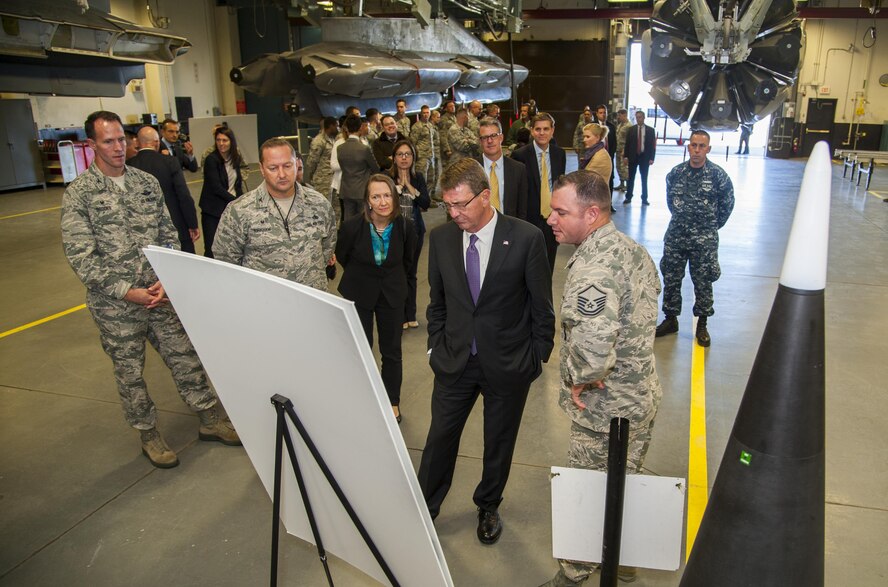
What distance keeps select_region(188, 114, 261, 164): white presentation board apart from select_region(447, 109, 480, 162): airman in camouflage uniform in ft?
15.4

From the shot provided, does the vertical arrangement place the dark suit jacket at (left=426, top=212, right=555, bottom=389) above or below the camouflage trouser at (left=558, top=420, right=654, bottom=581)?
above

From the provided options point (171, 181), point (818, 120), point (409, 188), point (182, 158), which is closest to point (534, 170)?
point (409, 188)

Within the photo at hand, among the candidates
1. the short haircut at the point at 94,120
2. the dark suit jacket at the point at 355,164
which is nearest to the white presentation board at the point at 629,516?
the short haircut at the point at 94,120

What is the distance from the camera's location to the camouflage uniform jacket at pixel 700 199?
5078 mm

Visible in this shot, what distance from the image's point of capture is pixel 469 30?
20688mm

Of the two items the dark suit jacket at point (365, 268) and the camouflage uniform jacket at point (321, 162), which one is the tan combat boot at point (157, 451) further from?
the camouflage uniform jacket at point (321, 162)

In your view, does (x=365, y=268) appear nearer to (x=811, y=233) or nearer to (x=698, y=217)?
(x=811, y=233)

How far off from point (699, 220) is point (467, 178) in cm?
320

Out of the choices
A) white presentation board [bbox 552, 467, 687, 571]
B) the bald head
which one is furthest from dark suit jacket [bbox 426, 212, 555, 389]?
the bald head

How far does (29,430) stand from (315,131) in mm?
9497

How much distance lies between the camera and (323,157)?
852 cm

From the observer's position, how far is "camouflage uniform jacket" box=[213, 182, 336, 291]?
3361 millimetres

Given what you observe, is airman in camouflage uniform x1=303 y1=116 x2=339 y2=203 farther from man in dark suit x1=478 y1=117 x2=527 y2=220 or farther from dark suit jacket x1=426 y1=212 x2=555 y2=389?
dark suit jacket x1=426 y1=212 x2=555 y2=389

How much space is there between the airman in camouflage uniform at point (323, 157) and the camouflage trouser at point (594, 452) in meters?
6.58
